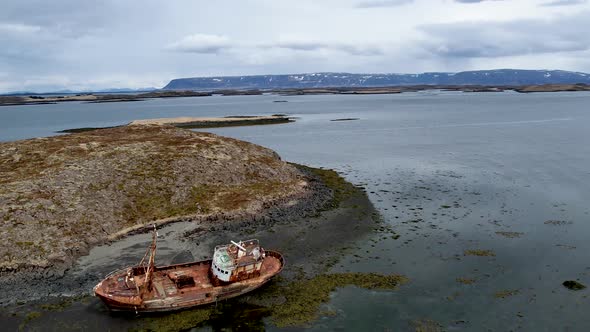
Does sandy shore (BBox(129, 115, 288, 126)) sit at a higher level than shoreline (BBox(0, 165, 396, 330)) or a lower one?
higher

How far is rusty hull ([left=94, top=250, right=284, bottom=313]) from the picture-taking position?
3127cm

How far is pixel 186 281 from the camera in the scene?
35.1 metres

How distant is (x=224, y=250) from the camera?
3662cm

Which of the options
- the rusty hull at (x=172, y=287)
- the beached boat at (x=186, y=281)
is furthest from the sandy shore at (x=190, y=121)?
the beached boat at (x=186, y=281)

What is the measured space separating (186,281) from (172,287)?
143 cm

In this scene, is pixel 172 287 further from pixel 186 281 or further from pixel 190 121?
pixel 190 121

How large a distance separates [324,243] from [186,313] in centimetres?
1647

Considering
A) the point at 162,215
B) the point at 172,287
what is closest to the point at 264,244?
the point at 172,287

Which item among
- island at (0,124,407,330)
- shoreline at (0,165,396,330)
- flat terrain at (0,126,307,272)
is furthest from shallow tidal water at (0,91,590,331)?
flat terrain at (0,126,307,272)

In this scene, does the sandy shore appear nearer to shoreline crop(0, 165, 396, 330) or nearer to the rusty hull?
shoreline crop(0, 165, 396, 330)

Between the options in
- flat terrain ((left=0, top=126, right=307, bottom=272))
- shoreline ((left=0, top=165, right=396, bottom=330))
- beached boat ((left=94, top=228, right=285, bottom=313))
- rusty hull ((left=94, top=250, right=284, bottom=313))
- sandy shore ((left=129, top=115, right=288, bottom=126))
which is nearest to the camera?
rusty hull ((left=94, top=250, right=284, bottom=313))

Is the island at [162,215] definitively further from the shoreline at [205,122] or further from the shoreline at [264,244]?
the shoreline at [205,122]

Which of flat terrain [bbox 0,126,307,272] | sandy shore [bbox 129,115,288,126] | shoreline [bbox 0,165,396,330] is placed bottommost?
shoreline [bbox 0,165,396,330]

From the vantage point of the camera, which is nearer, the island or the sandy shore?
the island
